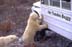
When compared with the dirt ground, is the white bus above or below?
above

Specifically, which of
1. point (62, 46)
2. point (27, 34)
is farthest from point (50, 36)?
point (27, 34)

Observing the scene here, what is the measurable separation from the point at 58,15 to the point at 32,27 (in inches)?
21.4

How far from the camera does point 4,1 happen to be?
1023 centimetres

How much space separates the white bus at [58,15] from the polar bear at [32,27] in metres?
0.15

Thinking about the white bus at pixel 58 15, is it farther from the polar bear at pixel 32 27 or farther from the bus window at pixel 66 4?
the polar bear at pixel 32 27

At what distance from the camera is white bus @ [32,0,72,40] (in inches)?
127

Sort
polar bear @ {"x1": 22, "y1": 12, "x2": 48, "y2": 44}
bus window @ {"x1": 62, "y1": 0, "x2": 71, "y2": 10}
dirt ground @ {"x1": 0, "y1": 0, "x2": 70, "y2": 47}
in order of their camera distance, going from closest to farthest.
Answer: bus window @ {"x1": 62, "y1": 0, "x2": 71, "y2": 10} → polar bear @ {"x1": 22, "y1": 12, "x2": 48, "y2": 44} → dirt ground @ {"x1": 0, "y1": 0, "x2": 70, "y2": 47}

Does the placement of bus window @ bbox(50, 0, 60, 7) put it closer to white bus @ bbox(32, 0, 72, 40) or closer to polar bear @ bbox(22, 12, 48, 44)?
white bus @ bbox(32, 0, 72, 40)

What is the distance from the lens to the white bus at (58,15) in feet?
10.6

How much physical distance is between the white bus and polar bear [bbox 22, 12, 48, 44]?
15 cm

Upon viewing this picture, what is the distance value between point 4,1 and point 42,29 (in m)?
6.44

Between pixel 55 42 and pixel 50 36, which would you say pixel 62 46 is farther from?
pixel 50 36

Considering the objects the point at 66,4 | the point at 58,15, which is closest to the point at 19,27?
the point at 58,15

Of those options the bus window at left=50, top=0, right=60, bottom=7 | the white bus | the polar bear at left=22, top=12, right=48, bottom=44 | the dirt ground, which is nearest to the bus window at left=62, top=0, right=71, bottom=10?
the white bus
